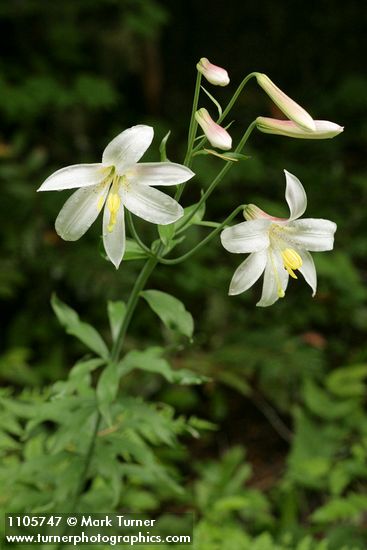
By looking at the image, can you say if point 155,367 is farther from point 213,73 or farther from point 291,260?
point 213,73

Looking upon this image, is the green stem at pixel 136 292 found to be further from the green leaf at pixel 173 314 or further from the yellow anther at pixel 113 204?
the yellow anther at pixel 113 204

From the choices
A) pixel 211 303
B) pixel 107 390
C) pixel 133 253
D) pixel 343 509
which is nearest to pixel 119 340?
pixel 107 390

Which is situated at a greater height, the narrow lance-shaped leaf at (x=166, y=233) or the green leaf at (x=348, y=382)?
the green leaf at (x=348, y=382)

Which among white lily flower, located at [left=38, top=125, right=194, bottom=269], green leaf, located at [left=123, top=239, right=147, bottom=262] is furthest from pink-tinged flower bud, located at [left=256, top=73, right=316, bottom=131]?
green leaf, located at [left=123, top=239, right=147, bottom=262]

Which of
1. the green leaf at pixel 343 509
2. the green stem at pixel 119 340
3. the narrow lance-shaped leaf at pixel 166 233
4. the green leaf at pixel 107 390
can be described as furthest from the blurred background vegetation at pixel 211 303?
the narrow lance-shaped leaf at pixel 166 233

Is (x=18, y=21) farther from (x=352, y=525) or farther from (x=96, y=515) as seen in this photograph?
(x=352, y=525)

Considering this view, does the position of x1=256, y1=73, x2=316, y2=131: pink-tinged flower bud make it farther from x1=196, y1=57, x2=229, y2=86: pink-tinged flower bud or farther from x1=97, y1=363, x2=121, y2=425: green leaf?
x1=97, y1=363, x2=121, y2=425: green leaf
